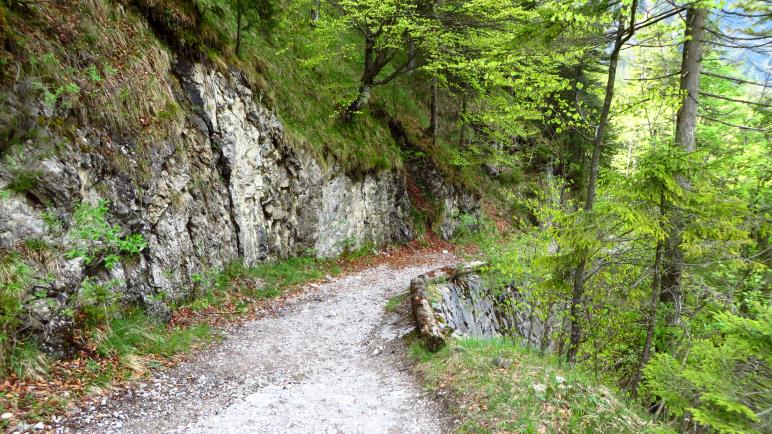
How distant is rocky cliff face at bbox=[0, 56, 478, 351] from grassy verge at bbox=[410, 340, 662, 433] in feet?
17.2

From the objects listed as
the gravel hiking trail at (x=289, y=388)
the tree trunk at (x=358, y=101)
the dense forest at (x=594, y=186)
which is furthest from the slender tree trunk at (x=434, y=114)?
the gravel hiking trail at (x=289, y=388)

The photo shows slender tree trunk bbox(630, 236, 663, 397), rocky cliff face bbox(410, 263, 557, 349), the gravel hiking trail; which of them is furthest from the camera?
rocky cliff face bbox(410, 263, 557, 349)

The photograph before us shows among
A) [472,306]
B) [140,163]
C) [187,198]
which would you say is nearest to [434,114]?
[472,306]

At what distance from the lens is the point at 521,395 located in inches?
195

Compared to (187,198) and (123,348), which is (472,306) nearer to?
(187,198)

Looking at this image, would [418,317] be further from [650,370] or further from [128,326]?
[128,326]

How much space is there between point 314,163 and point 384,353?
7.73 m

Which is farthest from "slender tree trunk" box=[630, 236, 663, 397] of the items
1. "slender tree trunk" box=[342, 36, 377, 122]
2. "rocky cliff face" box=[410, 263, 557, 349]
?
"slender tree trunk" box=[342, 36, 377, 122]

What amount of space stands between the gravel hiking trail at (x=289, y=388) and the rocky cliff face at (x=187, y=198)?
57.7 inches

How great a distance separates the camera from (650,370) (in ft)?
14.4

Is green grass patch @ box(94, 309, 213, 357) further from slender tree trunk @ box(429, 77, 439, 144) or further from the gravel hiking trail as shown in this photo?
slender tree trunk @ box(429, 77, 439, 144)

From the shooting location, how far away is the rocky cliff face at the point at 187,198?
557cm

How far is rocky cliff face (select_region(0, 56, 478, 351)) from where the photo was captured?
5.57 meters

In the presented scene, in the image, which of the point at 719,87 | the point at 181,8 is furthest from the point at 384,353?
the point at 719,87
